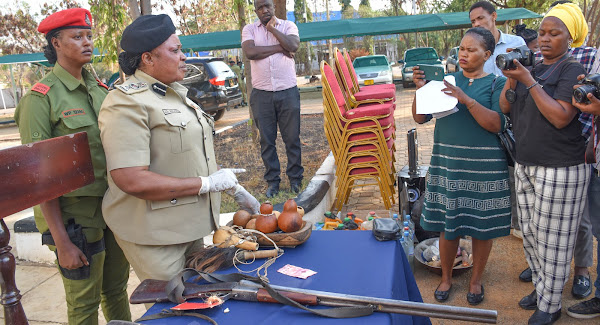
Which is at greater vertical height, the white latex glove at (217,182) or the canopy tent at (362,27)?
the canopy tent at (362,27)

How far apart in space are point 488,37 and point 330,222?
193 cm

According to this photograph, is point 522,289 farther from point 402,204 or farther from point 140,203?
point 140,203

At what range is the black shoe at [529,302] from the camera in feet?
10.3

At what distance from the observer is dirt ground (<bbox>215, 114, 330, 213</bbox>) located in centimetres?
527

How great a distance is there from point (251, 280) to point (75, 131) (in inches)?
48.0

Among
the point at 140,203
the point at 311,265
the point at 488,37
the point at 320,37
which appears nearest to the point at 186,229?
the point at 140,203

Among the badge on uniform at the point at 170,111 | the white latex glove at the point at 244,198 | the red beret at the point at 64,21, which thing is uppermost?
the red beret at the point at 64,21

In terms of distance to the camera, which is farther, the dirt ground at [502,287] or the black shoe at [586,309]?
the dirt ground at [502,287]

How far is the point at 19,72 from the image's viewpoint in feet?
90.7

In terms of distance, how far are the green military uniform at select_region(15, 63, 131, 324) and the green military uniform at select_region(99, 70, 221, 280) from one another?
0.28m

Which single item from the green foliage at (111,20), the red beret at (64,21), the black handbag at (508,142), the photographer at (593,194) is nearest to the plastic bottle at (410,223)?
the black handbag at (508,142)

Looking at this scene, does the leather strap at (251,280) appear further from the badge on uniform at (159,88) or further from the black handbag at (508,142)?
the black handbag at (508,142)

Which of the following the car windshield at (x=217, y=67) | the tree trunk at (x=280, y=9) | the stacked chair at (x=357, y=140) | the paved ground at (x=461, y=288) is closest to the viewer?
the paved ground at (x=461, y=288)

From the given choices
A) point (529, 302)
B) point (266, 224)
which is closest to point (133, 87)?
point (266, 224)
